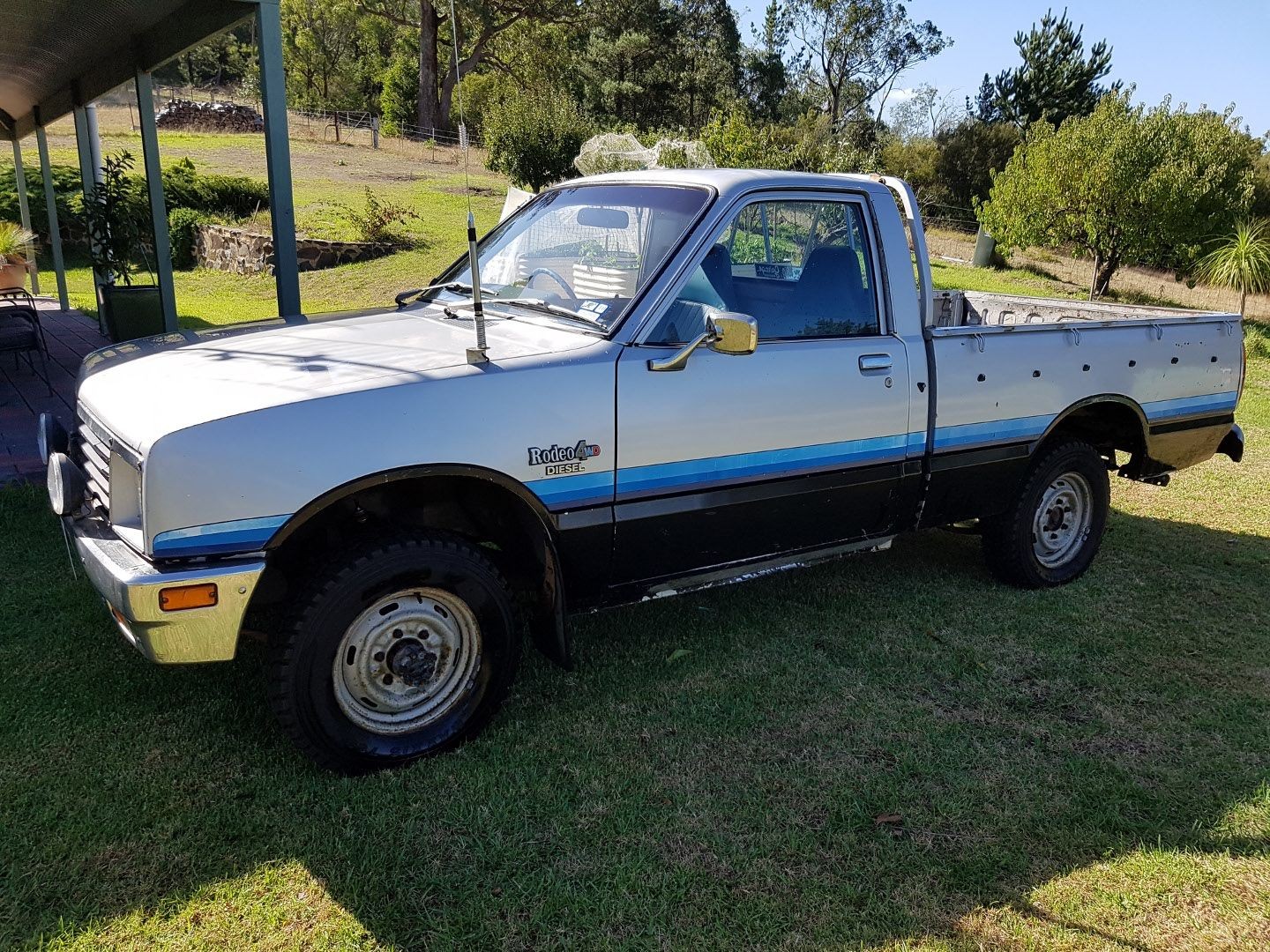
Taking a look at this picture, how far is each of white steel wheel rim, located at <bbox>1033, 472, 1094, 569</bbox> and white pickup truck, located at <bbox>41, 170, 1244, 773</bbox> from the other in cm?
20

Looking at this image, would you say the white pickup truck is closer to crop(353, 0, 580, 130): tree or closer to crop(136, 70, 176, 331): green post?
crop(136, 70, 176, 331): green post

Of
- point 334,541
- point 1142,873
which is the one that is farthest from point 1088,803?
point 334,541

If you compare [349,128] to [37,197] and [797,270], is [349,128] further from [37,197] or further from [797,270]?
[797,270]

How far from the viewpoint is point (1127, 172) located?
54.1 ft

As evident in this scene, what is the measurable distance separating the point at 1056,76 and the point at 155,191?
46.0m

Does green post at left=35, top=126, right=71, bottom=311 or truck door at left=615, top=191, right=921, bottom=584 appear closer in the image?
truck door at left=615, top=191, right=921, bottom=584

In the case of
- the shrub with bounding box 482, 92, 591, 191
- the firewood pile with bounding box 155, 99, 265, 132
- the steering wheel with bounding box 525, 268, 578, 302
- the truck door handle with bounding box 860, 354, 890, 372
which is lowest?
the truck door handle with bounding box 860, 354, 890, 372

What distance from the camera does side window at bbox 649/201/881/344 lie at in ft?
13.1

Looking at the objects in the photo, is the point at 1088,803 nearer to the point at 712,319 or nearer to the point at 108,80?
the point at 712,319

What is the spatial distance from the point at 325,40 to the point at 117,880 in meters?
58.7

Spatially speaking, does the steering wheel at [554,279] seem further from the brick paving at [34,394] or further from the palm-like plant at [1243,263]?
the palm-like plant at [1243,263]

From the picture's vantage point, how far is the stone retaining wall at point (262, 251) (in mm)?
16578

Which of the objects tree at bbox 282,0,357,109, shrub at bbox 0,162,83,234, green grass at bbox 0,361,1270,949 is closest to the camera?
green grass at bbox 0,361,1270,949

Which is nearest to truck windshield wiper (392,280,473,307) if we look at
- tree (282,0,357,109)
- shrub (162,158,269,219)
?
shrub (162,158,269,219)
